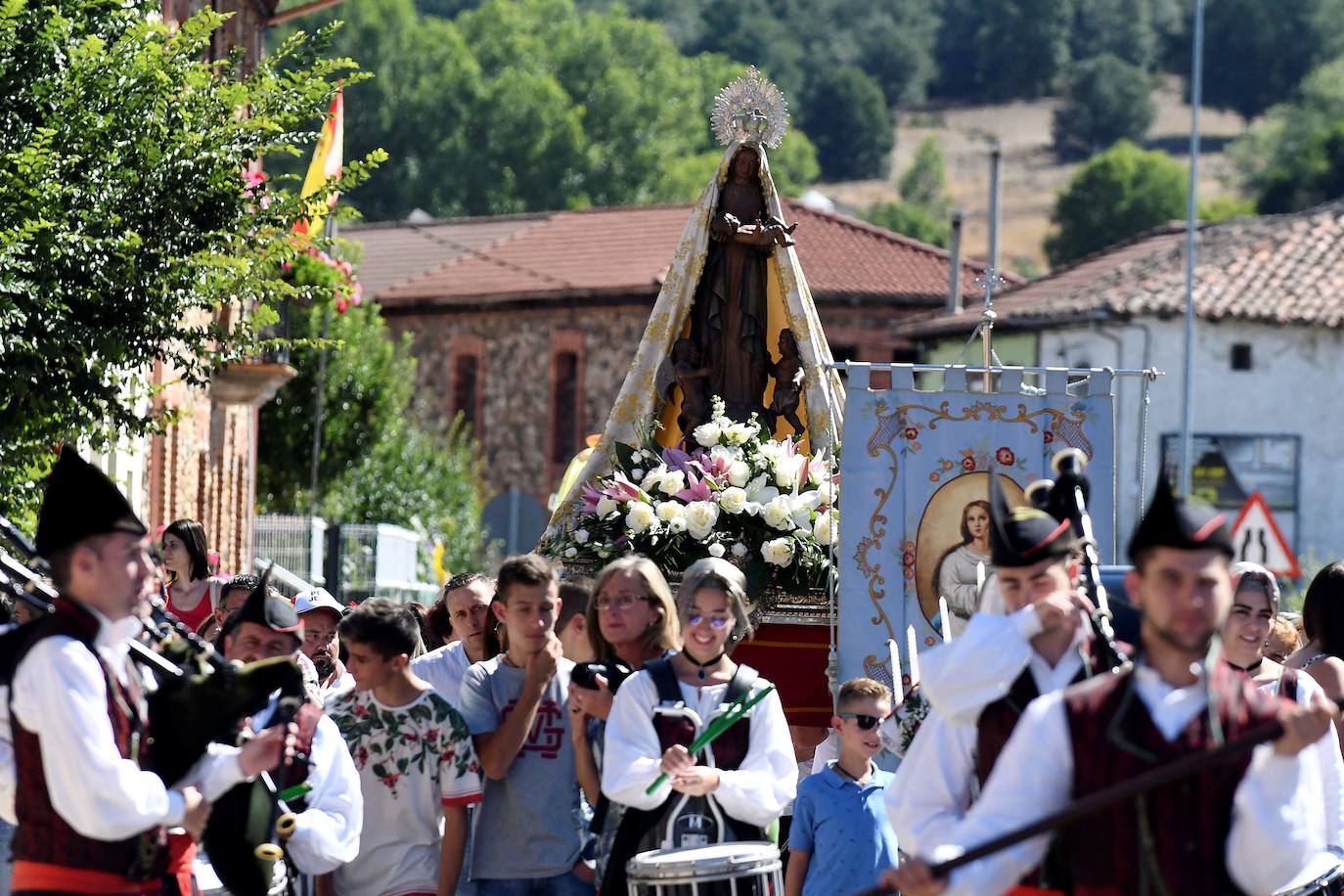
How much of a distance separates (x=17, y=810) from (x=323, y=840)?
105cm

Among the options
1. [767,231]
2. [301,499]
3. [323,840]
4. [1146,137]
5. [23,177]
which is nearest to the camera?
[323,840]

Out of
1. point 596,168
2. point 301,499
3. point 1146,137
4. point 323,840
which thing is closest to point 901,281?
point 301,499

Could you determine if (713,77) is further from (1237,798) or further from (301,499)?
(1237,798)

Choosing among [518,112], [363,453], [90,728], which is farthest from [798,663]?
[518,112]

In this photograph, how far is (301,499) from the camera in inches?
1610

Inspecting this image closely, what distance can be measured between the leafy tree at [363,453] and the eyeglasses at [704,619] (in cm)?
3243

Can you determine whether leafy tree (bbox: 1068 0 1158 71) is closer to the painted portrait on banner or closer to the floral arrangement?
the floral arrangement

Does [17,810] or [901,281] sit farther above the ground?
[901,281]

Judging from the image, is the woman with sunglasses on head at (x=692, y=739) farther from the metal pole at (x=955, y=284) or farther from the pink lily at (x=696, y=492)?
the metal pole at (x=955, y=284)

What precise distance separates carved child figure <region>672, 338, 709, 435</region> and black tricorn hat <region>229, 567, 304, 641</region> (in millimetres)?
4711

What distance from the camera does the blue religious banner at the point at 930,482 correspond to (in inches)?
401

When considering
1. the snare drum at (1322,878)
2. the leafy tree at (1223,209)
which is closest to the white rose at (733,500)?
the snare drum at (1322,878)

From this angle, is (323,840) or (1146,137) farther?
(1146,137)

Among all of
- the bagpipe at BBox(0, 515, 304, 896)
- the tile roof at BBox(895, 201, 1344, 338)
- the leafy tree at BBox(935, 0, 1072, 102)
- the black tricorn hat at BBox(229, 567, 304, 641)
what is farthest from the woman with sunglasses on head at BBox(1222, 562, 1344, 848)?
the leafy tree at BBox(935, 0, 1072, 102)
